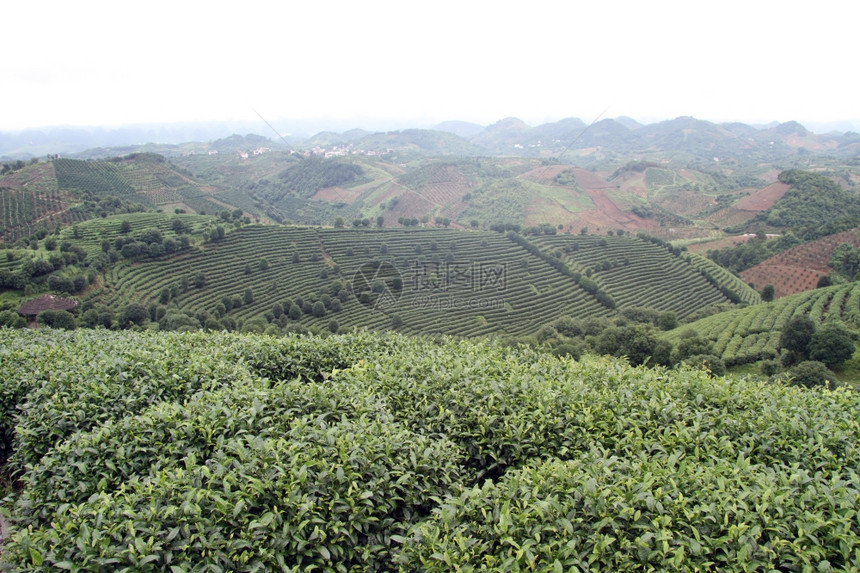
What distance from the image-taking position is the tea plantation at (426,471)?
145 inches

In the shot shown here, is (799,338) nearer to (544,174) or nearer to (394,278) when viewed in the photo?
(394,278)

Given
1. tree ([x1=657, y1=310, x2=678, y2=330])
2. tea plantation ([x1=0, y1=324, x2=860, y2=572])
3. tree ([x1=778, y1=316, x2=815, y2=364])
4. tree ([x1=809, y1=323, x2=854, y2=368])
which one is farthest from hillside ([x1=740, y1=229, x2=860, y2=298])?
tea plantation ([x1=0, y1=324, x2=860, y2=572])

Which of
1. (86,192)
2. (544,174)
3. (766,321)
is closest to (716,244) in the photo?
(766,321)

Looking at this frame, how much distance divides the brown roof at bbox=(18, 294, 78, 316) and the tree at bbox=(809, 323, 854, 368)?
44152 millimetres

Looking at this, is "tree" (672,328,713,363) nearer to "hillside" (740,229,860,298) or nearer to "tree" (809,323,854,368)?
"tree" (809,323,854,368)

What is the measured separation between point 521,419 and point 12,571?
504cm

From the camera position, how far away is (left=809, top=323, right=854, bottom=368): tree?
20.4 metres

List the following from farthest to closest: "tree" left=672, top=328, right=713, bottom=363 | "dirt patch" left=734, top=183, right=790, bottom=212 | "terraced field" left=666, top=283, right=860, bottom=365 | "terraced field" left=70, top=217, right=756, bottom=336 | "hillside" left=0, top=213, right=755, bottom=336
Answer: "dirt patch" left=734, top=183, right=790, bottom=212
"terraced field" left=70, top=217, right=756, bottom=336
"hillside" left=0, top=213, right=755, bottom=336
"terraced field" left=666, top=283, right=860, bottom=365
"tree" left=672, top=328, right=713, bottom=363

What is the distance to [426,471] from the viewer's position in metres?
4.81

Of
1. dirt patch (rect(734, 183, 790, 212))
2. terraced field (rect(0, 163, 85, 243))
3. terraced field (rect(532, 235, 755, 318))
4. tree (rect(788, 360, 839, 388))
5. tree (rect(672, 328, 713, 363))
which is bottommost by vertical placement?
terraced field (rect(532, 235, 755, 318))

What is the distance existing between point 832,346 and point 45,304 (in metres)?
45.4

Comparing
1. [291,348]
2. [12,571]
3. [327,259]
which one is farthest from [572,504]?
[327,259]

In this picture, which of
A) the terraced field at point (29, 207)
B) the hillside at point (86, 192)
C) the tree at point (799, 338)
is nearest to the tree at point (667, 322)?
the tree at point (799, 338)

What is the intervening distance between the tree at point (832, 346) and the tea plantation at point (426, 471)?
1802 cm
